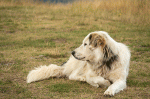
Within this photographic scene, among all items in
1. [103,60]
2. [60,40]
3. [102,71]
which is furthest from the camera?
[60,40]

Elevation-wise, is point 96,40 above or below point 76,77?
above

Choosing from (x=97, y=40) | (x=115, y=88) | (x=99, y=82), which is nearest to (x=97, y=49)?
(x=97, y=40)

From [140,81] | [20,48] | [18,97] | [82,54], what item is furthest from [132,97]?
[20,48]

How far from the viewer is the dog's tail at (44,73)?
400cm

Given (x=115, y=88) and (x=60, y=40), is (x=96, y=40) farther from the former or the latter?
(x=60, y=40)

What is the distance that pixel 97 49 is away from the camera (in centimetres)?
346

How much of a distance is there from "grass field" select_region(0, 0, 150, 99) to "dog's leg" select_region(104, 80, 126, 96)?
10 centimetres

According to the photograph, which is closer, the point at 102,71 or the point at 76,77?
the point at 102,71

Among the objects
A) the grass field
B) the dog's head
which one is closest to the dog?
the dog's head

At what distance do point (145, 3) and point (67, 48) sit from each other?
7933 millimetres

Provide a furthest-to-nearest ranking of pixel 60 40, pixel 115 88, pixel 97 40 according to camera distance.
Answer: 1. pixel 60 40
2. pixel 97 40
3. pixel 115 88

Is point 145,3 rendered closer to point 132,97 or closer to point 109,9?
point 109,9

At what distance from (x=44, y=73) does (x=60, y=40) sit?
4.40 meters

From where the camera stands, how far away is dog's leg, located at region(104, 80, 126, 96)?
10.5ft
